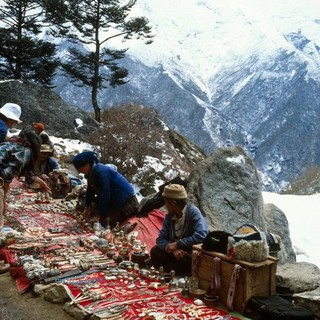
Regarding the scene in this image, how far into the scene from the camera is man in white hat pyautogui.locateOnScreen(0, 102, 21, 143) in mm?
6645

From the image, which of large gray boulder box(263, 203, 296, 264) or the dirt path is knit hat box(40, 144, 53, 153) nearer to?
large gray boulder box(263, 203, 296, 264)

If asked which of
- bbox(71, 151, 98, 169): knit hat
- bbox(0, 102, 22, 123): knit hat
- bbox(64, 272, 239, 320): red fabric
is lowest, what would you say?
bbox(64, 272, 239, 320): red fabric

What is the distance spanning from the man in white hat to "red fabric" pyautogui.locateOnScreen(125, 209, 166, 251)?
8.15 feet

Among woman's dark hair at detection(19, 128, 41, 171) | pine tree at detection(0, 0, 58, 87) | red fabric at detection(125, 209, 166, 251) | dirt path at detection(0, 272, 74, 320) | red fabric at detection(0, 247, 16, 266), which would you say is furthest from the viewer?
pine tree at detection(0, 0, 58, 87)

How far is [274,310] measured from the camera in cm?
374

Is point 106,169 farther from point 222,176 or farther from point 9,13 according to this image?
point 9,13

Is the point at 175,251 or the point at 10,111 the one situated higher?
the point at 10,111

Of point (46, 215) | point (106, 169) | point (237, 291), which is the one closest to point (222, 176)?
point (106, 169)

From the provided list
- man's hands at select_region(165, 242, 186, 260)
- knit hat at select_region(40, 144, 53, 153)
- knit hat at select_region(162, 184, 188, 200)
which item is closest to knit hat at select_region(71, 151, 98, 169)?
knit hat at select_region(162, 184, 188, 200)

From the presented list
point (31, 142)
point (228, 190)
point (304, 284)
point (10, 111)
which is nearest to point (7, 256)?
point (31, 142)

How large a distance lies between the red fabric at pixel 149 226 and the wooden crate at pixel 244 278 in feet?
7.84

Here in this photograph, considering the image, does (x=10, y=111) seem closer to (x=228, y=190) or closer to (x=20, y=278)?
(x=20, y=278)

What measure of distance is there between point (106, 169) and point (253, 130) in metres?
90.3

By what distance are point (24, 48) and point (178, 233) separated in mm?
17799
